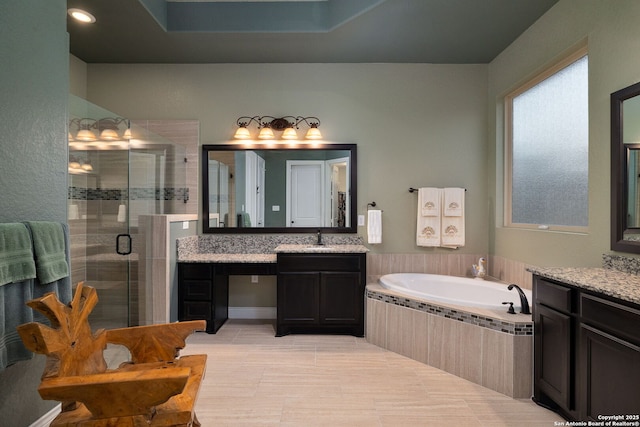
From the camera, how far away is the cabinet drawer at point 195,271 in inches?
134

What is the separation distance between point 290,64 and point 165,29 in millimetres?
1251

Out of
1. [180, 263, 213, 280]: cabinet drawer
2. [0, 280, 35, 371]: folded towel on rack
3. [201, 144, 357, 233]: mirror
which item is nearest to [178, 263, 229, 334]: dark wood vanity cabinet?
[180, 263, 213, 280]: cabinet drawer

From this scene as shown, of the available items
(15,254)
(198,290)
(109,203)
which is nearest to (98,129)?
(109,203)

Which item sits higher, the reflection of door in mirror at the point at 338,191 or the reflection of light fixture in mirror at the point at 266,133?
the reflection of light fixture in mirror at the point at 266,133

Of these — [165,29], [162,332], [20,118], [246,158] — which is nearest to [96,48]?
[165,29]

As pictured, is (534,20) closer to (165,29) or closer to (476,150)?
(476,150)

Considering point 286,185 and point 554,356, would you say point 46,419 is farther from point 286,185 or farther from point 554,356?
point 554,356

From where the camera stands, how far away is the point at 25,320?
158 centimetres

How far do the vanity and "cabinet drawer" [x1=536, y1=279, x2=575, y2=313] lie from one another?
1523 millimetres

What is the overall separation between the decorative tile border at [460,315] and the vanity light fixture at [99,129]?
2.52m

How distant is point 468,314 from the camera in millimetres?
2520

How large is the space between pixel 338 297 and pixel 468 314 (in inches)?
47.7

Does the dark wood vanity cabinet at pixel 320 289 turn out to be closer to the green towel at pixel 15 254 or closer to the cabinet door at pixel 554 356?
the cabinet door at pixel 554 356

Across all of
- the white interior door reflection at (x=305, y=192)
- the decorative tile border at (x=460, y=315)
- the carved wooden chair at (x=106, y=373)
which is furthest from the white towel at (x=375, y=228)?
the carved wooden chair at (x=106, y=373)
